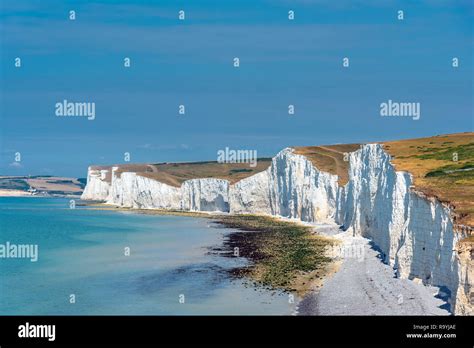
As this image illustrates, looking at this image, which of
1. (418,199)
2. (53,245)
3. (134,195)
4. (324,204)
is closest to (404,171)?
(418,199)

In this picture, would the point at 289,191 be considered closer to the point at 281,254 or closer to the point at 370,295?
the point at 281,254

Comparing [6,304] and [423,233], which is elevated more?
[423,233]

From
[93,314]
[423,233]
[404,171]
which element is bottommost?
[93,314]

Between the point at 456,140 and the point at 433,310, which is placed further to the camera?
the point at 456,140

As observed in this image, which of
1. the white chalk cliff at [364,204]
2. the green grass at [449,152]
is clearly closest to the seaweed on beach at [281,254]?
the white chalk cliff at [364,204]

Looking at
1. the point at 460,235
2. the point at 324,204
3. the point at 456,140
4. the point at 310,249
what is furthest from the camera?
the point at 324,204

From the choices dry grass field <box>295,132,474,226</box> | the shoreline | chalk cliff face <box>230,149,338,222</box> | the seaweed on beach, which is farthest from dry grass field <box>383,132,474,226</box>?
chalk cliff face <box>230,149,338,222</box>

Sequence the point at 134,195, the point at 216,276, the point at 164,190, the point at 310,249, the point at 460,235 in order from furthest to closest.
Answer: the point at 134,195 < the point at 164,190 < the point at 310,249 < the point at 216,276 < the point at 460,235

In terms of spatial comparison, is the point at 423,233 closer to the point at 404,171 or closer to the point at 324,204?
the point at 404,171
